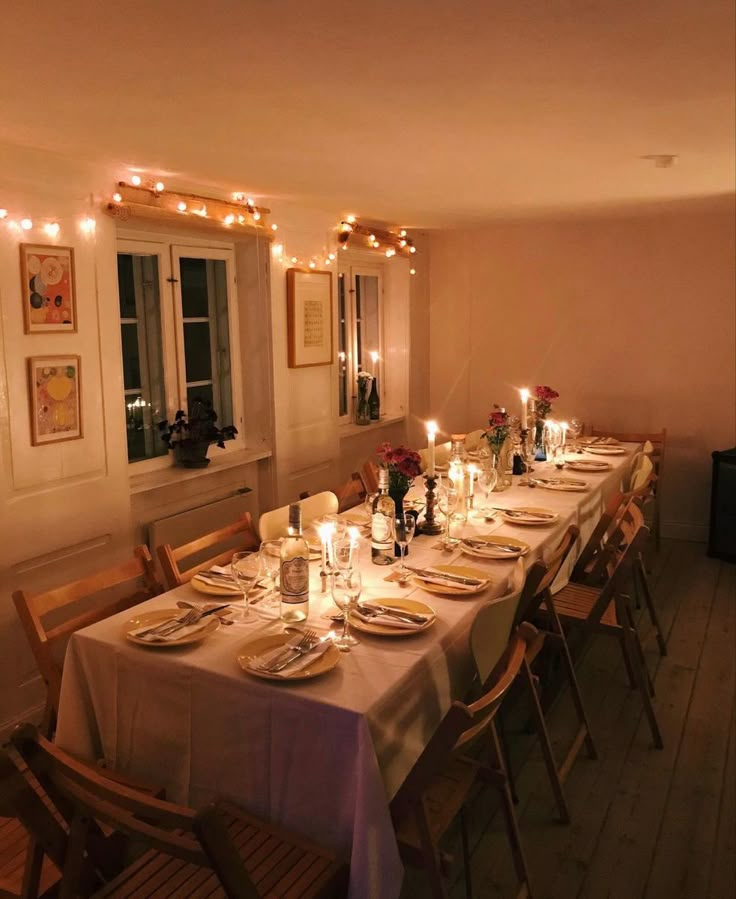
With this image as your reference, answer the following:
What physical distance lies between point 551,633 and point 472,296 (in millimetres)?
4011

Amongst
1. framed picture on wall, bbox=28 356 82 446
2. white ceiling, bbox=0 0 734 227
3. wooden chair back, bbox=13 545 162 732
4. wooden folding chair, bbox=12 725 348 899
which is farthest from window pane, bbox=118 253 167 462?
wooden folding chair, bbox=12 725 348 899

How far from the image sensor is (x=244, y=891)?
1547mm

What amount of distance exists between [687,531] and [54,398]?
4.74m

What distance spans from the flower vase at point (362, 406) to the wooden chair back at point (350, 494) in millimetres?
2040

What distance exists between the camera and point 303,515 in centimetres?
344

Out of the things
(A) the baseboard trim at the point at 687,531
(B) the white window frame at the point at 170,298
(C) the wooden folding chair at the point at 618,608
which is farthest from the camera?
(A) the baseboard trim at the point at 687,531

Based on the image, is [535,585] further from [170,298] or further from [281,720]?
[170,298]

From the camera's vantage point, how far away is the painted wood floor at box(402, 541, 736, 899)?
2.45 metres

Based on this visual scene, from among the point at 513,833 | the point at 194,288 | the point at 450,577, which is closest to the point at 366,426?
the point at 194,288

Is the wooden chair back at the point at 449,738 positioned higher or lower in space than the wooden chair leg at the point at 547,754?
higher

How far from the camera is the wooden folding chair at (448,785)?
1836 mm

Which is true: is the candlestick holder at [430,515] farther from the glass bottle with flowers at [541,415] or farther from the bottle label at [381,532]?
the glass bottle with flowers at [541,415]

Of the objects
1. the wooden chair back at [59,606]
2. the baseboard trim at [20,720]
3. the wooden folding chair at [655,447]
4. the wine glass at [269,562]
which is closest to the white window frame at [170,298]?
the baseboard trim at [20,720]

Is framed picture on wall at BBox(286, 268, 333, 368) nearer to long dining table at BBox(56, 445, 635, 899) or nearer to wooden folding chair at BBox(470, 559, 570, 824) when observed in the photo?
long dining table at BBox(56, 445, 635, 899)
